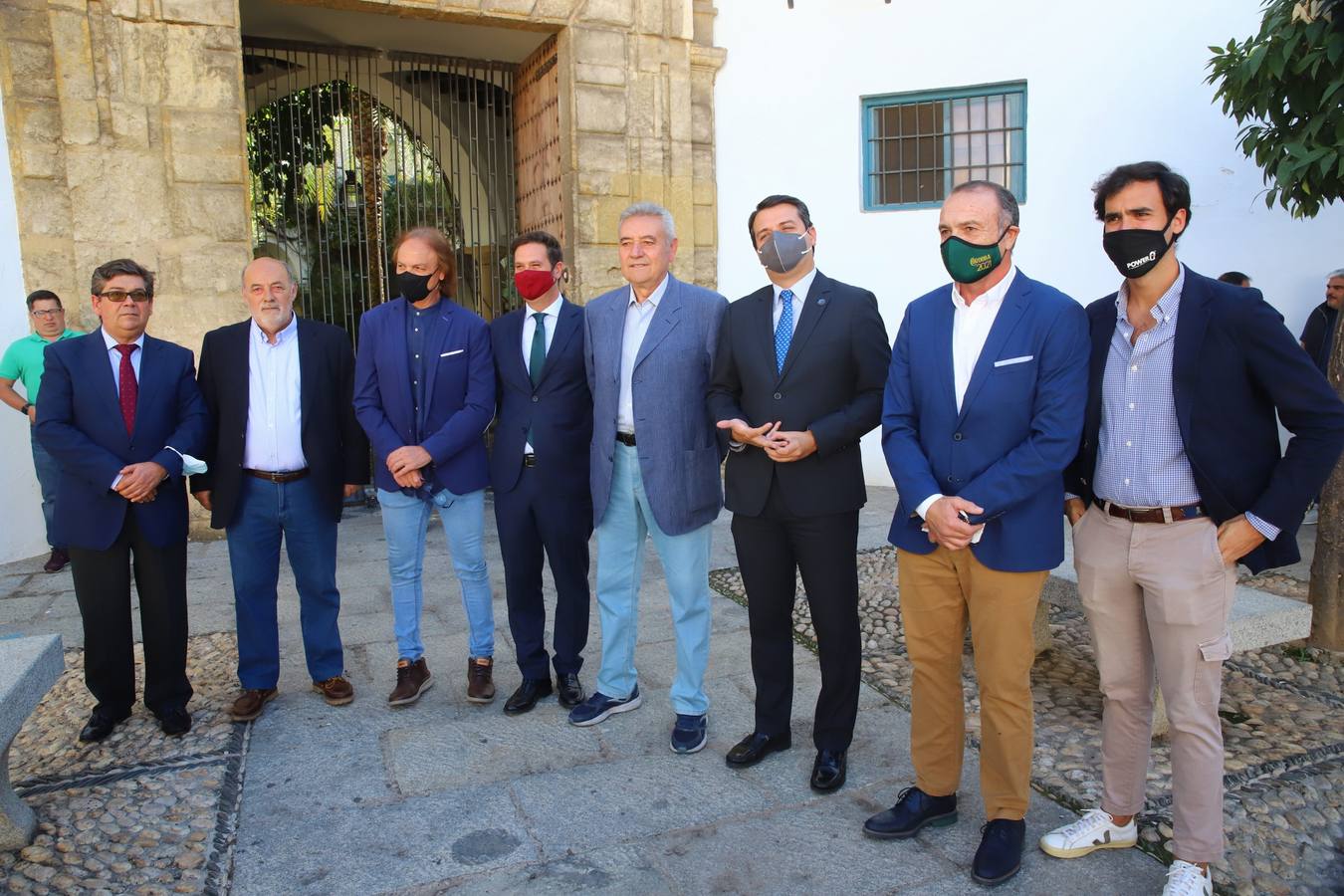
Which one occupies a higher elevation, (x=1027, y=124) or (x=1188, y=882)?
(x=1027, y=124)

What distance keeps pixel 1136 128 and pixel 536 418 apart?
20.7 feet

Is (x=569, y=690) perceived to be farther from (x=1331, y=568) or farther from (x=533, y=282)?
(x=1331, y=568)

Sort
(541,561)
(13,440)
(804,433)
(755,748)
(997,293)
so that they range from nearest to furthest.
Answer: (997,293)
(804,433)
(755,748)
(541,561)
(13,440)

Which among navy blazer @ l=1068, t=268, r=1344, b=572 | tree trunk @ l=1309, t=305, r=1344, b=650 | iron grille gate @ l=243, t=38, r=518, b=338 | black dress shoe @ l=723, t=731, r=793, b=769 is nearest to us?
navy blazer @ l=1068, t=268, r=1344, b=572

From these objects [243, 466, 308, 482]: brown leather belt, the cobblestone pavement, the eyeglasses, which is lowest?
the cobblestone pavement

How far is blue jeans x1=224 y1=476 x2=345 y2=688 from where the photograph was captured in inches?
153

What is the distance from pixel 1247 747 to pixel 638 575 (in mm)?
2364

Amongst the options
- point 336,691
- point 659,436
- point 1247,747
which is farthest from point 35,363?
point 1247,747

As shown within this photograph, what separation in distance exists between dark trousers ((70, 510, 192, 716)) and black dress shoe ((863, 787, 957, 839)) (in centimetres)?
273

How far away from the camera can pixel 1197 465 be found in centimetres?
253

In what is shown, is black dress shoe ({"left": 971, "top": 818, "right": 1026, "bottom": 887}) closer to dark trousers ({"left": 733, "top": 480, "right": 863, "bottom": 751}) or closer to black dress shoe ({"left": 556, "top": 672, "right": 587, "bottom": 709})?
dark trousers ({"left": 733, "top": 480, "right": 863, "bottom": 751})

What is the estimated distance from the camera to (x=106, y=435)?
12.0ft

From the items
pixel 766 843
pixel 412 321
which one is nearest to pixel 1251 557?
pixel 766 843

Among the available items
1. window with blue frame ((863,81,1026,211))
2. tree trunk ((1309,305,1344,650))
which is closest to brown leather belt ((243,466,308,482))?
tree trunk ((1309,305,1344,650))
